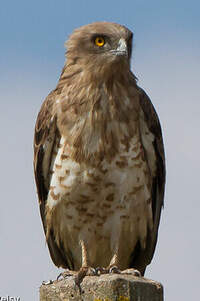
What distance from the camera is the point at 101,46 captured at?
31.2 feet

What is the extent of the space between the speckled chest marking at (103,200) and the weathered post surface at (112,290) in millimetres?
2963

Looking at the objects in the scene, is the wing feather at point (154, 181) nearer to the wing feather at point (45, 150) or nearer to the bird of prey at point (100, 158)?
the bird of prey at point (100, 158)

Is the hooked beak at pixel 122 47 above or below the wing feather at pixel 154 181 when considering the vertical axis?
above

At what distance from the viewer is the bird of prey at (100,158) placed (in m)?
9.15

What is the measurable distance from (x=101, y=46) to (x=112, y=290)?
4361 mm

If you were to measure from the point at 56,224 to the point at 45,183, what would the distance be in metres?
0.54

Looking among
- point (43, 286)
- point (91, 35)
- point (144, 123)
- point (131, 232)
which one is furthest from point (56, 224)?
point (43, 286)

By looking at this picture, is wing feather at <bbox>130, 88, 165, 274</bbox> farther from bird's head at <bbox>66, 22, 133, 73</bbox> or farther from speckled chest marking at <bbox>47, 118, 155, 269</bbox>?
bird's head at <bbox>66, 22, 133, 73</bbox>

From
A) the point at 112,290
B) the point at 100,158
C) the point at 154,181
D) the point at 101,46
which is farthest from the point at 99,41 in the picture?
the point at 112,290

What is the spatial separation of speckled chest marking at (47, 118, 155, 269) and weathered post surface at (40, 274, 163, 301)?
2.96 m

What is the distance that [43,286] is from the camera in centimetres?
639

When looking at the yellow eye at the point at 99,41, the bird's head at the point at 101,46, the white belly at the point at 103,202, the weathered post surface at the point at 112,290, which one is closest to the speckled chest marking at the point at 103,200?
the white belly at the point at 103,202

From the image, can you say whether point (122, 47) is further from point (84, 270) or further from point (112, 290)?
point (112, 290)

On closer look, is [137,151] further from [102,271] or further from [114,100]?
[102,271]
